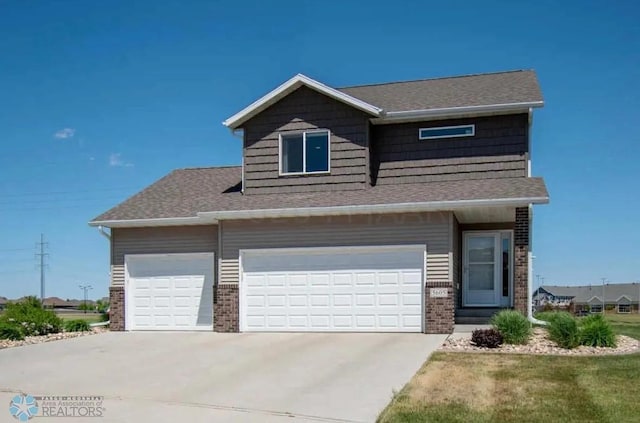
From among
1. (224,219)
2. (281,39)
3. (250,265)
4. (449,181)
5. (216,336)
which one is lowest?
(216,336)

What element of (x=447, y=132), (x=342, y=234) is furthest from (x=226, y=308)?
(x=447, y=132)

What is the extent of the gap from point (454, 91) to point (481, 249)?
4631 mm

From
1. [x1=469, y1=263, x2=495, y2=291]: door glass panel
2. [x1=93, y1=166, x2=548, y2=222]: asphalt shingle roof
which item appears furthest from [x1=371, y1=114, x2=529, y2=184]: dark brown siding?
[x1=469, y1=263, x2=495, y2=291]: door glass panel

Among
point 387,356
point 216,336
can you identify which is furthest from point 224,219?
point 387,356

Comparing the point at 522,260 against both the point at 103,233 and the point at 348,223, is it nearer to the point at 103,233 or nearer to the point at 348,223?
the point at 348,223

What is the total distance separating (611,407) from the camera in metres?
7.73

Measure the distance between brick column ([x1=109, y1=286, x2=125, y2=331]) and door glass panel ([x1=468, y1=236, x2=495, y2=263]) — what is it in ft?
32.8

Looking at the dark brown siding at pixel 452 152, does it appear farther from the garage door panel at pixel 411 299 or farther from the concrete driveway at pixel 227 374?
the concrete driveway at pixel 227 374

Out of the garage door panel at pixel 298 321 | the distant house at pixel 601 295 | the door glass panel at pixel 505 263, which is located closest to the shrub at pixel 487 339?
the garage door panel at pixel 298 321

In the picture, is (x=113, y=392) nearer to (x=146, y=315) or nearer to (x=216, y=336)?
(x=216, y=336)

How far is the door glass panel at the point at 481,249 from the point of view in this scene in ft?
57.4

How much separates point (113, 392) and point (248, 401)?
7.23 feet

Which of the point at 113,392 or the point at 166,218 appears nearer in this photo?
the point at 113,392

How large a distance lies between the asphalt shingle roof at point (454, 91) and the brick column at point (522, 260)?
3207 millimetres
